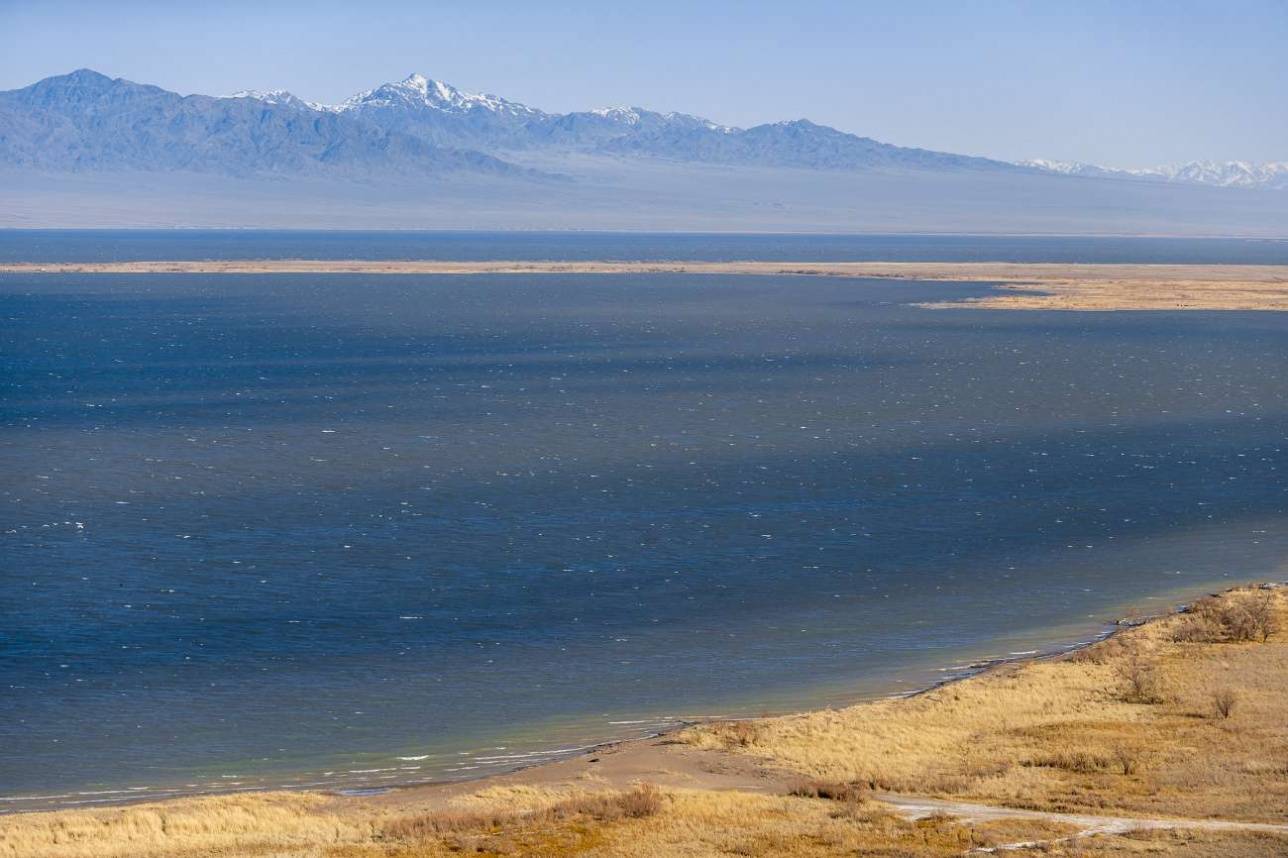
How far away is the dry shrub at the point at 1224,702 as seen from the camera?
27.3 m

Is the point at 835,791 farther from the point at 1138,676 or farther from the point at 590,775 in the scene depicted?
the point at 1138,676

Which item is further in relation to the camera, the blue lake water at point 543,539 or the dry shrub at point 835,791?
the blue lake water at point 543,539

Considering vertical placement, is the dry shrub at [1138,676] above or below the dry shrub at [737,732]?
above

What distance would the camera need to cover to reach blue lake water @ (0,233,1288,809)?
2962 centimetres

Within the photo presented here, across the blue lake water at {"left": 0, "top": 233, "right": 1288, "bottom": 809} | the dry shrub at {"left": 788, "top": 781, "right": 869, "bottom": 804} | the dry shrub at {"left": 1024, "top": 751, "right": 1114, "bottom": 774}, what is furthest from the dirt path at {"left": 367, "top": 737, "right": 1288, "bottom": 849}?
the dry shrub at {"left": 1024, "top": 751, "right": 1114, "bottom": 774}

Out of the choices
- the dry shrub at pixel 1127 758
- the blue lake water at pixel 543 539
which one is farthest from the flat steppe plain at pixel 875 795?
the blue lake water at pixel 543 539

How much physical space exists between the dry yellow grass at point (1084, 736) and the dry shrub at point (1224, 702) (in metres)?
0.09

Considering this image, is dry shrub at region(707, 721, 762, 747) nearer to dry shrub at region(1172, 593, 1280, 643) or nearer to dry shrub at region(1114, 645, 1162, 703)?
dry shrub at region(1114, 645, 1162, 703)

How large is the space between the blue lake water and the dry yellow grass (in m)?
2.29

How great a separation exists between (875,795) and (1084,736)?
4.62 metres

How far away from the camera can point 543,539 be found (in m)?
43.4

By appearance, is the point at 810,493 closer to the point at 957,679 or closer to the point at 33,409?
the point at 957,679

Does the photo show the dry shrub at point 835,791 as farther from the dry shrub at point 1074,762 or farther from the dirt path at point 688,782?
the dry shrub at point 1074,762

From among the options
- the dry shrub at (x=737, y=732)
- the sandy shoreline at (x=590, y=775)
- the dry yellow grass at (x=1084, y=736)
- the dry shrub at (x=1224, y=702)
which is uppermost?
the dry shrub at (x=1224, y=702)
